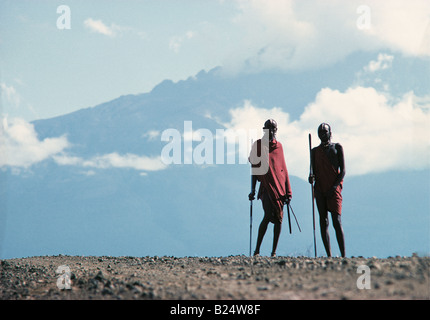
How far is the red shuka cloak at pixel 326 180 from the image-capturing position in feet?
41.8

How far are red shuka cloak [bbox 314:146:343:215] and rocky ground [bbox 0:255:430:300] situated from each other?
66.9 inches

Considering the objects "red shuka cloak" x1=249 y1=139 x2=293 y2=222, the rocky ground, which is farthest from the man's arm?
the rocky ground

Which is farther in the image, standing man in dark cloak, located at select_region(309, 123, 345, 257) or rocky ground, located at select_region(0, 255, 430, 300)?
standing man in dark cloak, located at select_region(309, 123, 345, 257)

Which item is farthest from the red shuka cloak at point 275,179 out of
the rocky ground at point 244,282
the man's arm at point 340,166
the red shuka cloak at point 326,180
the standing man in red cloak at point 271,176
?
the rocky ground at point 244,282

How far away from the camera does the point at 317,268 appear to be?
9.95m

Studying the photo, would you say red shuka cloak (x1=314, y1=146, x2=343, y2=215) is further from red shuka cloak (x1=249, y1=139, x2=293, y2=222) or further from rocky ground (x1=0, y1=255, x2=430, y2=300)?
rocky ground (x1=0, y1=255, x2=430, y2=300)

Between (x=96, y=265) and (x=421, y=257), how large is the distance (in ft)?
28.3

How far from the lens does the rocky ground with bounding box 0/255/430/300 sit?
27.6 ft

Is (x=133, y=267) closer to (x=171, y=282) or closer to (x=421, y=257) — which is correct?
(x=171, y=282)

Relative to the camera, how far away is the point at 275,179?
→ 44.0 feet

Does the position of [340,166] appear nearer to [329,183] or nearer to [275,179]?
[329,183]

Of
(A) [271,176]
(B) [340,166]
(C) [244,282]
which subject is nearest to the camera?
(C) [244,282]

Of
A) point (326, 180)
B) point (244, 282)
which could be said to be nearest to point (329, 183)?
point (326, 180)

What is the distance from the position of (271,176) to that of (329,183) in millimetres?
1479
